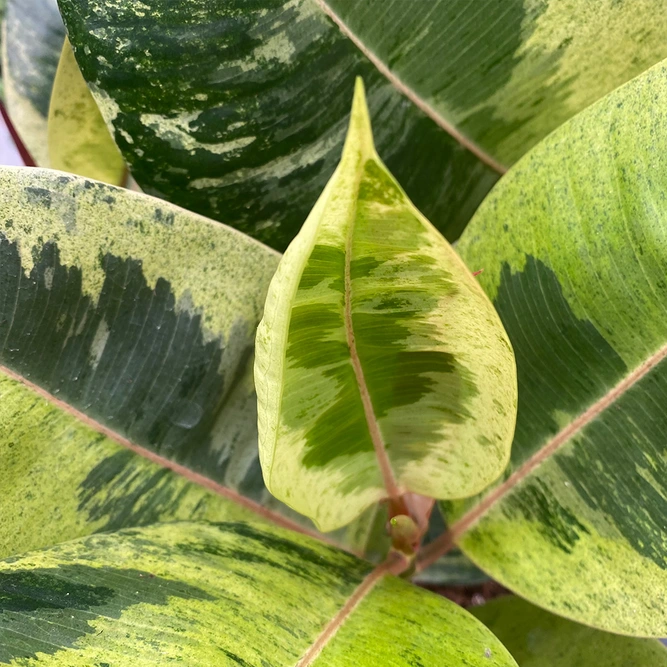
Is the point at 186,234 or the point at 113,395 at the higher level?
the point at 186,234

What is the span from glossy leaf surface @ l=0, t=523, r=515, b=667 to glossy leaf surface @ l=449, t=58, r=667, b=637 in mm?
93

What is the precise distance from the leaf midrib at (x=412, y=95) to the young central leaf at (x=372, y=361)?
25cm

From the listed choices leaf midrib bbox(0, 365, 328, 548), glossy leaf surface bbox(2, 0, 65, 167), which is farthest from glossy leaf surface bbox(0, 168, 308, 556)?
glossy leaf surface bbox(2, 0, 65, 167)

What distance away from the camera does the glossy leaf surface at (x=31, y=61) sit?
0.75m

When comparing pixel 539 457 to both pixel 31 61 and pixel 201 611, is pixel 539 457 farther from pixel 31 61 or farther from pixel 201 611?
pixel 31 61

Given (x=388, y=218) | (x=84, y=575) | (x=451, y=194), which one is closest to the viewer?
(x=388, y=218)

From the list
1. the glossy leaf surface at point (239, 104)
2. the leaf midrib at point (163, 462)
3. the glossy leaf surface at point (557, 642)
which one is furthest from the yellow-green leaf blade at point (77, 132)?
the glossy leaf surface at point (557, 642)

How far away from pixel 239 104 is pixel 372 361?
22cm

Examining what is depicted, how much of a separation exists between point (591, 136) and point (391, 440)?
0.24 m

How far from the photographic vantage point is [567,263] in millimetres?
390

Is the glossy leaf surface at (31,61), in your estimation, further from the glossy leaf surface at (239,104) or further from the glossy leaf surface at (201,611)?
the glossy leaf surface at (201,611)

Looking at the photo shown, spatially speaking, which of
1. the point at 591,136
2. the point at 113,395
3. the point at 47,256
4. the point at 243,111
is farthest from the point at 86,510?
the point at 591,136

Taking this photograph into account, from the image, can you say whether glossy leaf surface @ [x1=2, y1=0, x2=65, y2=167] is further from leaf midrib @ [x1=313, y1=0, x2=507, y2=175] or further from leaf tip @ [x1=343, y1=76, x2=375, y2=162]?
leaf tip @ [x1=343, y1=76, x2=375, y2=162]

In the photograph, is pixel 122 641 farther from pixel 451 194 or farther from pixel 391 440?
pixel 451 194
